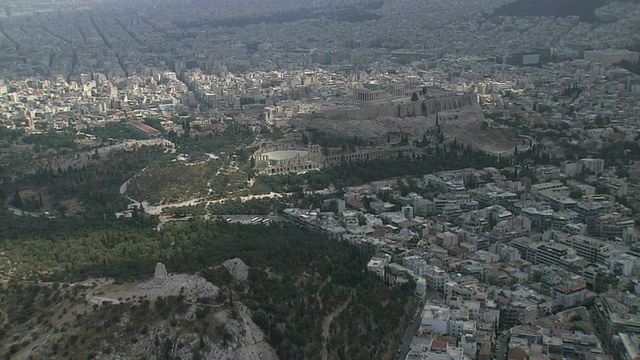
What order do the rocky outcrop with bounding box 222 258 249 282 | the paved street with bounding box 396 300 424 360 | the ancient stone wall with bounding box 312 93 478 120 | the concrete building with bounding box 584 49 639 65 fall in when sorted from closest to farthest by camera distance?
the paved street with bounding box 396 300 424 360, the rocky outcrop with bounding box 222 258 249 282, the ancient stone wall with bounding box 312 93 478 120, the concrete building with bounding box 584 49 639 65

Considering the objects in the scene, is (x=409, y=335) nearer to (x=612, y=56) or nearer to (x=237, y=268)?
(x=237, y=268)

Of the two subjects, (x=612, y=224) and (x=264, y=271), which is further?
(x=612, y=224)

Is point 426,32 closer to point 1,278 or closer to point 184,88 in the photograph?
point 184,88

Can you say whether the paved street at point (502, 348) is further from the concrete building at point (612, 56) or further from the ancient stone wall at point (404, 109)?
the concrete building at point (612, 56)

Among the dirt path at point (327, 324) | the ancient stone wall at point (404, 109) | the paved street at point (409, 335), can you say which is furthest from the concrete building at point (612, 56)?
the dirt path at point (327, 324)

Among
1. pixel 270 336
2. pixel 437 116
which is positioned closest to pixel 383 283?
pixel 270 336

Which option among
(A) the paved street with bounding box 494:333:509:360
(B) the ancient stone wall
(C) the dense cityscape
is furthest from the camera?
(B) the ancient stone wall

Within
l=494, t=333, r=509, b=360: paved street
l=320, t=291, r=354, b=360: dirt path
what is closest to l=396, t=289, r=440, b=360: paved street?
l=320, t=291, r=354, b=360: dirt path

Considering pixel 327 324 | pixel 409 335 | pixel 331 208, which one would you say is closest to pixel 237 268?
pixel 327 324

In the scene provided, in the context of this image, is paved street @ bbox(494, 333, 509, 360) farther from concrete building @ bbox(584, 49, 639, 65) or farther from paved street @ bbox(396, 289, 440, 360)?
concrete building @ bbox(584, 49, 639, 65)
